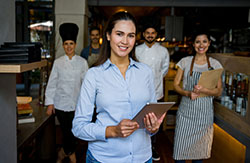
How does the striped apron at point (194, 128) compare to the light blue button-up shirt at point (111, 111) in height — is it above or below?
below

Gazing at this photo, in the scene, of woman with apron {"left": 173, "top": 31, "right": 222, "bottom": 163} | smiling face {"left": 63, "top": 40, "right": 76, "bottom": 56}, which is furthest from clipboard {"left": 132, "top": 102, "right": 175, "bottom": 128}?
smiling face {"left": 63, "top": 40, "right": 76, "bottom": 56}

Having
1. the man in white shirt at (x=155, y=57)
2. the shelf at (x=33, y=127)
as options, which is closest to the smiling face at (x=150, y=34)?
the man in white shirt at (x=155, y=57)

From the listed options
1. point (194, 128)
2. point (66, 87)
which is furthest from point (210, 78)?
point (66, 87)

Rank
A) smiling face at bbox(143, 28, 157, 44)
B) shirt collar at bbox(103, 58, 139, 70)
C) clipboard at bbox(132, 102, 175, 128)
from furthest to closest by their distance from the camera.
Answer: smiling face at bbox(143, 28, 157, 44)
shirt collar at bbox(103, 58, 139, 70)
clipboard at bbox(132, 102, 175, 128)

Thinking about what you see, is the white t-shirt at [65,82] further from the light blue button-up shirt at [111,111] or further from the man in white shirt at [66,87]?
the light blue button-up shirt at [111,111]

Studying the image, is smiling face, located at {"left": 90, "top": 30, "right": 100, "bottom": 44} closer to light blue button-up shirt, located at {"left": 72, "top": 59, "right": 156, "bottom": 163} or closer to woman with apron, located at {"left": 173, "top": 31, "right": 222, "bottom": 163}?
woman with apron, located at {"left": 173, "top": 31, "right": 222, "bottom": 163}

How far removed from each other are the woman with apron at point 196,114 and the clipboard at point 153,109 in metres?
1.23

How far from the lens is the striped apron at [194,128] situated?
2488 millimetres

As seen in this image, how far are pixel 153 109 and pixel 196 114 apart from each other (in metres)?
1.38

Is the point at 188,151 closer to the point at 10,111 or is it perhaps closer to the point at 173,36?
the point at 10,111

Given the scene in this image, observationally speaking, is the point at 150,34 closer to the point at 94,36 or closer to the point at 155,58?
the point at 155,58

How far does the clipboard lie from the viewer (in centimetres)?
119

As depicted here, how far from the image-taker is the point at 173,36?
5.22 metres

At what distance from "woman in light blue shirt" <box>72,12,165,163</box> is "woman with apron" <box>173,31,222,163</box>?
1.17 metres
